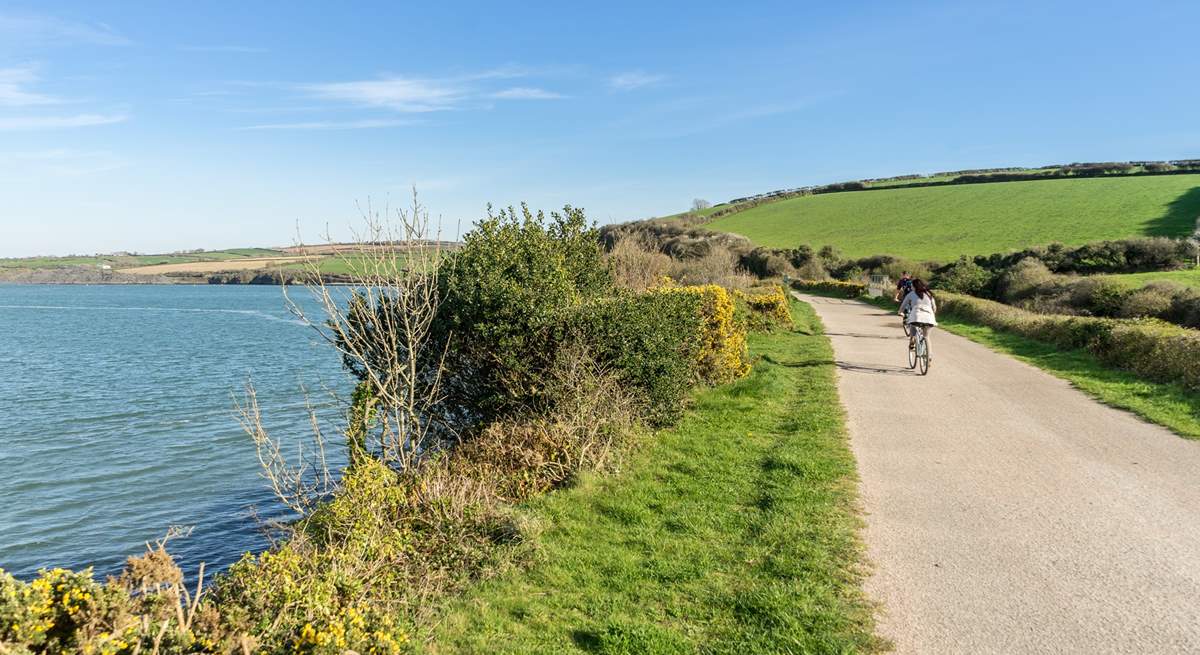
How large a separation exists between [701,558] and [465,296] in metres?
4.77

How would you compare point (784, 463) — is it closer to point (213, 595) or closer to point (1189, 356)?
point (213, 595)

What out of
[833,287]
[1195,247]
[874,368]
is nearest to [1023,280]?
[1195,247]

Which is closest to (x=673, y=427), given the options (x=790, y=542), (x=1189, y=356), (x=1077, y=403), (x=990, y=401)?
(x=790, y=542)

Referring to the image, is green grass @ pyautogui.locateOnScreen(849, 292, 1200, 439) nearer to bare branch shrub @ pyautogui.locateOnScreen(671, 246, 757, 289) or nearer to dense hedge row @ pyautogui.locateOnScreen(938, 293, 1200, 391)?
dense hedge row @ pyautogui.locateOnScreen(938, 293, 1200, 391)

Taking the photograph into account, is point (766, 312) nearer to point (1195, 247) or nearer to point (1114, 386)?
point (1114, 386)

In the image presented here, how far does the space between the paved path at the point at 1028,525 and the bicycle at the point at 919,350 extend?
2.40 m

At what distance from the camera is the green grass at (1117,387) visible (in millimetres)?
9656

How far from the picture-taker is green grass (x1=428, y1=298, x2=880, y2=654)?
182 inches

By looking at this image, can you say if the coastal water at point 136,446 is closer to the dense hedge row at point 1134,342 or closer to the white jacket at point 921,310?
the white jacket at point 921,310

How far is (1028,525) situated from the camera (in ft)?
19.9

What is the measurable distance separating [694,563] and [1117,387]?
10.2 metres

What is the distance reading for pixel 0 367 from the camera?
29297 millimetres

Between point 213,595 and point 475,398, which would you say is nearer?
point 213,595

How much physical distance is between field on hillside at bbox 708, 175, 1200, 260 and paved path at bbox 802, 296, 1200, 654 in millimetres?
47760
